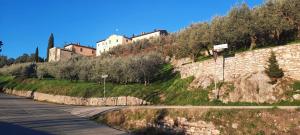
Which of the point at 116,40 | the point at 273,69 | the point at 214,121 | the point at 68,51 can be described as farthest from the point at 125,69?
the point at 68,51

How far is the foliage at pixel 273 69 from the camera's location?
25562 millimetres

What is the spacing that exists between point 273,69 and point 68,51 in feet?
349

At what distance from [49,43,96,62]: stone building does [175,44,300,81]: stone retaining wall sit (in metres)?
80.5

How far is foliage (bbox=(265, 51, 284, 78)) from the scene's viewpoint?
2556cm

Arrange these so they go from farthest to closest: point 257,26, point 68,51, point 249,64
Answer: point 68,51, point 257,26, point 249,64

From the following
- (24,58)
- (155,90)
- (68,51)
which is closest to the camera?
(155,90)

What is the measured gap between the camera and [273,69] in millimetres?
25969

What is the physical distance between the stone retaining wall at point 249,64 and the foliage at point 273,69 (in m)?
0.34

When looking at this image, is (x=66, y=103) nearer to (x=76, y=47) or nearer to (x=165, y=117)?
(x=165, y=117)

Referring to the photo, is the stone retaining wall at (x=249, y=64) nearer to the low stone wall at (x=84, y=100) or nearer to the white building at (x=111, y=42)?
the low stone wall at (x=84, y=100)

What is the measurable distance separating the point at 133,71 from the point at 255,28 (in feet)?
64.4

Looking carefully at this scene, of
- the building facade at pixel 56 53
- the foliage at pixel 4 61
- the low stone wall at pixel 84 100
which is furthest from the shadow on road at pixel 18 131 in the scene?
the foliage at pixel 4 61

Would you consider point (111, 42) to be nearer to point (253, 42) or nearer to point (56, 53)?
point (56, 53)

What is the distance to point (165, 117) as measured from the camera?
70.8 feet
